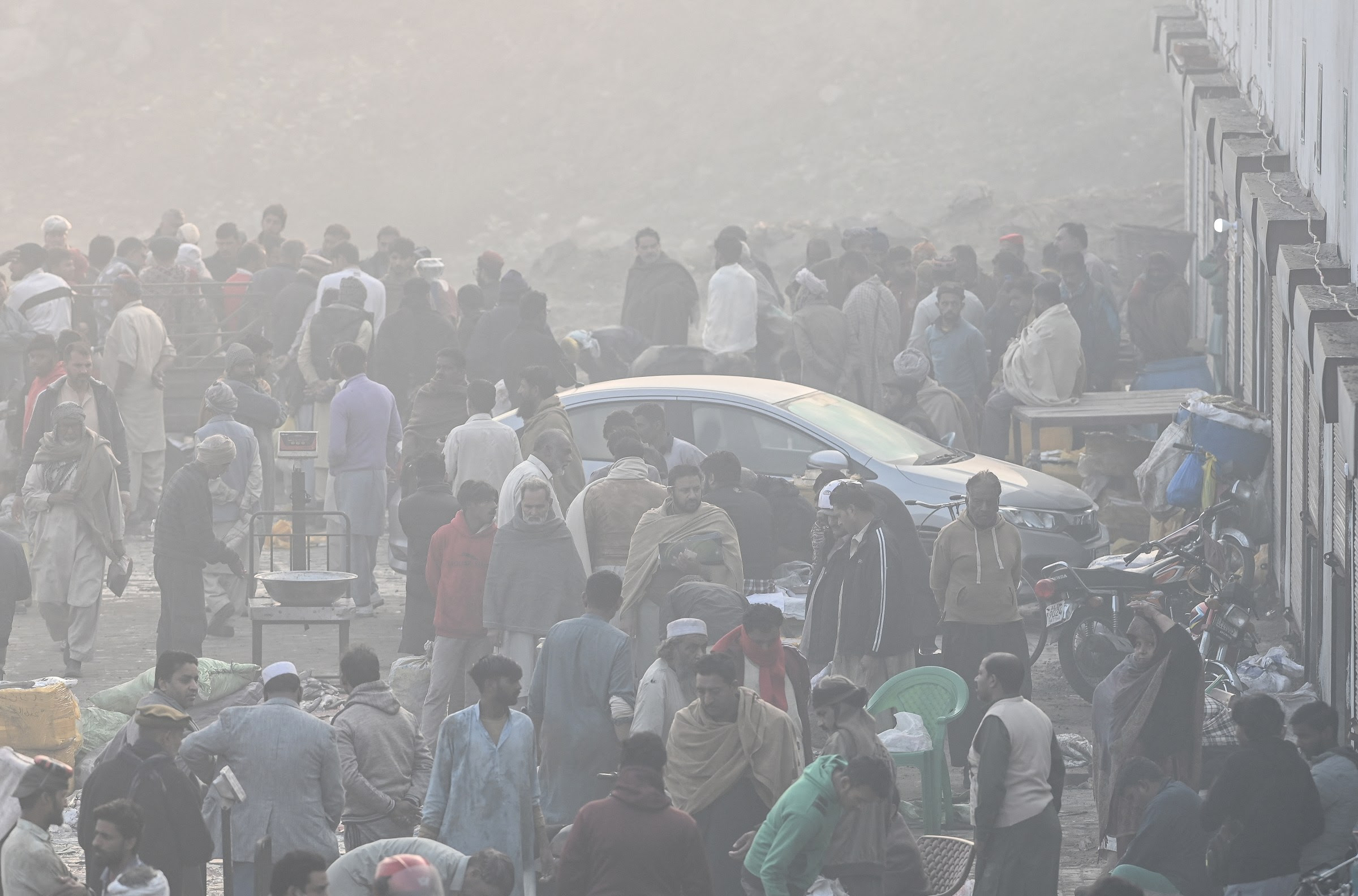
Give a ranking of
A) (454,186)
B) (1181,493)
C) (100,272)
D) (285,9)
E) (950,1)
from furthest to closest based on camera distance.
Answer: (285,9) < (950,1) < (454,186) < (100,272) < (1181,493)

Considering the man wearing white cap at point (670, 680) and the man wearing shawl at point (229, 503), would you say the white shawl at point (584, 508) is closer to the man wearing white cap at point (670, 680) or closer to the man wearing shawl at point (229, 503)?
the man wearing white cap at point (670, 680)

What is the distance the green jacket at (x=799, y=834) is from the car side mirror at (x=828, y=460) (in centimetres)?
591

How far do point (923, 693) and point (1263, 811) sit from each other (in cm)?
280

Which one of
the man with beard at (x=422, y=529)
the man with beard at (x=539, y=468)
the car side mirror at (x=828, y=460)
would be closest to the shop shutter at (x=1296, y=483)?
the car side mirror at (x=828, y=460)

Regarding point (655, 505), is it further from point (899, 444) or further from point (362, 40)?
point (362, 40)

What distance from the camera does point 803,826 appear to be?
652 centimetres

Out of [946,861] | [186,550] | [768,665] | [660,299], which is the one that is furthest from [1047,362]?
[946,861]

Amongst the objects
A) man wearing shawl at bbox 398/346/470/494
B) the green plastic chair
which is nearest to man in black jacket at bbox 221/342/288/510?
man wearing shawl at bbox 398/346/470/494

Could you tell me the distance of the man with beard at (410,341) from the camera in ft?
50.9

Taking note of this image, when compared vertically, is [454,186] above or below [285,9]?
below

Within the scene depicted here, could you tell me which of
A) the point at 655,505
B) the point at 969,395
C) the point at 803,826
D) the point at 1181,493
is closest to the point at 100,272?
the point at 969,395

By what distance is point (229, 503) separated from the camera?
1292 centimetres

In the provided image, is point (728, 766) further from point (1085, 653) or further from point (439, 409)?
point (439, 409)

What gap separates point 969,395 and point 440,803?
30.9 ft
